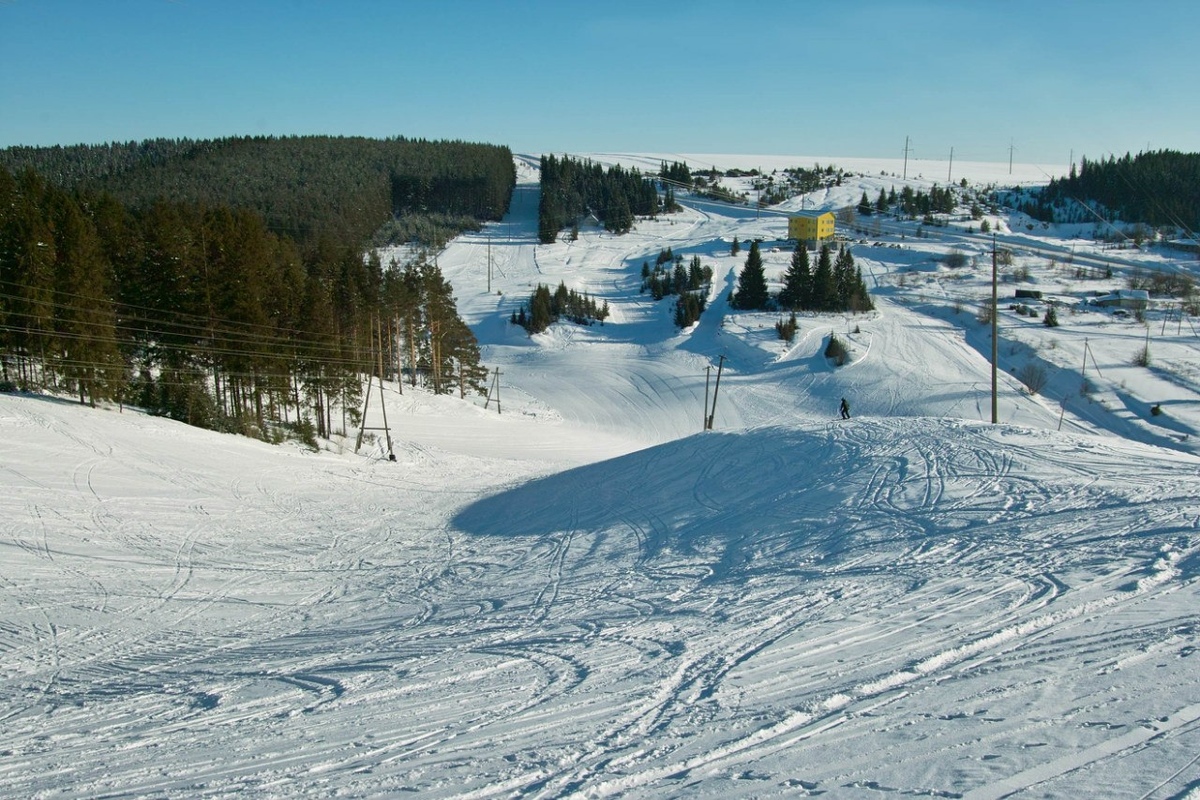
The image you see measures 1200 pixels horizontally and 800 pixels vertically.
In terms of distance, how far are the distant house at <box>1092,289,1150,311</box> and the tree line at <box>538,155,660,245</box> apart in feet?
210

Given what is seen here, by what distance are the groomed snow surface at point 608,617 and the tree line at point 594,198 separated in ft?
298

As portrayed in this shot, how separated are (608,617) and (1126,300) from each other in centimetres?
7401

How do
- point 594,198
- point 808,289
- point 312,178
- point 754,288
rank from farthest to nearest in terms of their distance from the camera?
point 312,178 → point 594,198 → point 754,288 → point 808,289

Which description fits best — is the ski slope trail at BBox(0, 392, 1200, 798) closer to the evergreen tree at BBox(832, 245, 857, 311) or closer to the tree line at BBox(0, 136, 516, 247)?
the evergreen tree at BBox(832, 245, 857, 311)

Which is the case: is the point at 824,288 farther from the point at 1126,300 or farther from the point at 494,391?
the point at 494,391

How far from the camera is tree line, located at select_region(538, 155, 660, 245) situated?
11650cm

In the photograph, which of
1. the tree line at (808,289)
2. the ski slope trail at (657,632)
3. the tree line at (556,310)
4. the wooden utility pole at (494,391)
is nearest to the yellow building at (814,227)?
the tree line at (808,289)

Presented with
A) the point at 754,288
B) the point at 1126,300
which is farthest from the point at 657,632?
the point at 1126,300

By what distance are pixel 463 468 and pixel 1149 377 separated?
149 feet

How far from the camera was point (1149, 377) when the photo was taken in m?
49.8

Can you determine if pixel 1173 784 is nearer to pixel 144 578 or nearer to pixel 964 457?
pixel 964 457

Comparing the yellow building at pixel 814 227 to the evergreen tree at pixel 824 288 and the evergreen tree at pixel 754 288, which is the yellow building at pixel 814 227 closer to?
the evergreen tree at pixel 824 288

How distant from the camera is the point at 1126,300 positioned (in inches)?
2643

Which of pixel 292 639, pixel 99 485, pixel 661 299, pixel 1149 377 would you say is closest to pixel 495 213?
pixel 661 299
